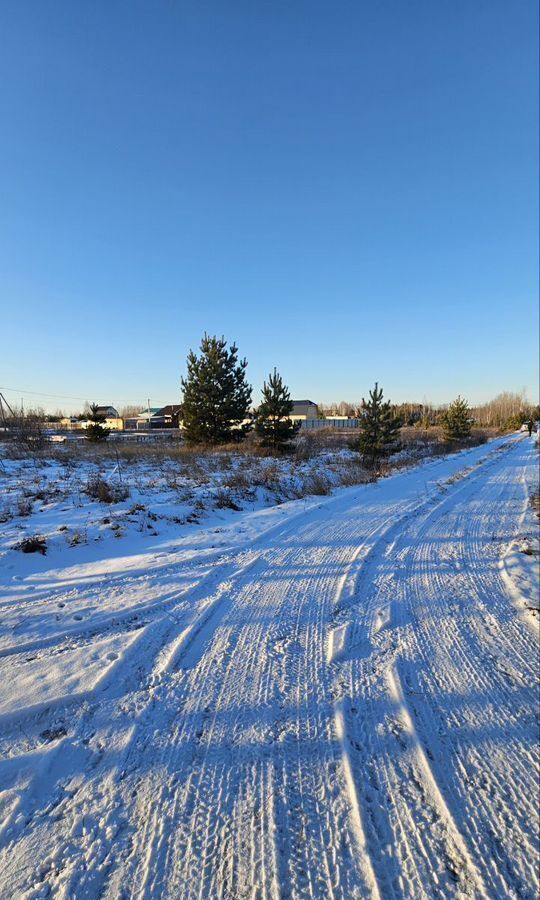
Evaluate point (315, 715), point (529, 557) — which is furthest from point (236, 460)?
point (315, 715)

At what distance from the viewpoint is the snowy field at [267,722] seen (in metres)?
1.67

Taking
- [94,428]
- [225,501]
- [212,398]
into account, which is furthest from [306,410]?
[225,501]

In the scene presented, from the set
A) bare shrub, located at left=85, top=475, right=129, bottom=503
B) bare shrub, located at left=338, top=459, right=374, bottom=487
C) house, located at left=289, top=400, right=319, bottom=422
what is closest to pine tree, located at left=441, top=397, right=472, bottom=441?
bare shrub, located at left=338, top=459, right=374, bottom=487

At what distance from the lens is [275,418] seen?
780 inches

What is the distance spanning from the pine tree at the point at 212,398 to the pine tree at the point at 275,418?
8.62 ft

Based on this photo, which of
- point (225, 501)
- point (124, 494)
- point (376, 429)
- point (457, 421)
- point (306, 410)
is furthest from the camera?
point (306, 410)

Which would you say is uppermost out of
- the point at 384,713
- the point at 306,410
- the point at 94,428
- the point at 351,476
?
the point at 306,410

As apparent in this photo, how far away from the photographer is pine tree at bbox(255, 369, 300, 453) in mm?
19625

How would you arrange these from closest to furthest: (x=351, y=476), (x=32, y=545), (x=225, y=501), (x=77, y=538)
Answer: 1. (x=32, y=545)
2. (x=77, y=538)
3. (x=225, y=501)
4. (x=351, y=476)

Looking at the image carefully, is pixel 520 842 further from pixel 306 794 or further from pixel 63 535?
pixel 63 535

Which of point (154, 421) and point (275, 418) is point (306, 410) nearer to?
point (154, 421)

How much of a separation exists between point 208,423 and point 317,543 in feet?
53.8

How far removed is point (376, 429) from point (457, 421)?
21.7 m

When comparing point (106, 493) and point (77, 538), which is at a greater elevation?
point (106, 493)
